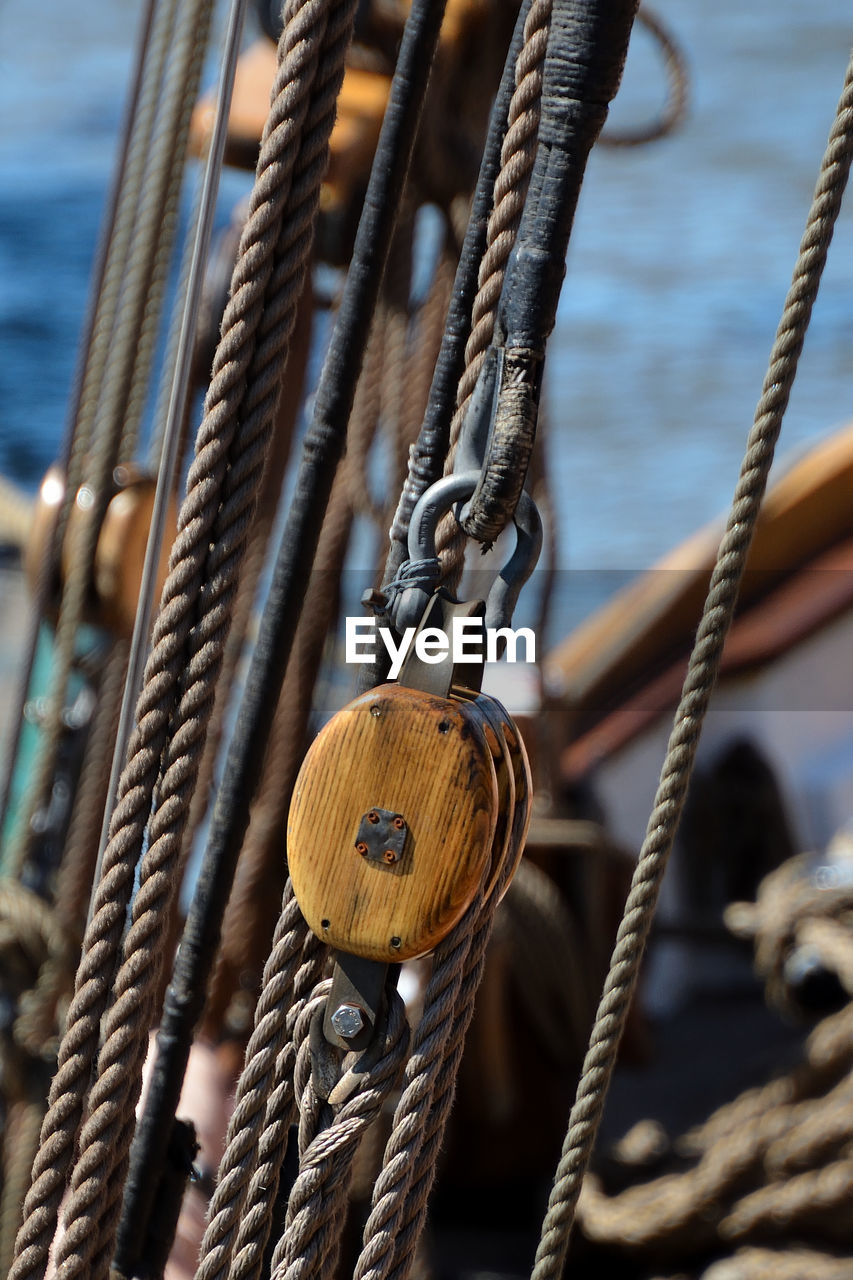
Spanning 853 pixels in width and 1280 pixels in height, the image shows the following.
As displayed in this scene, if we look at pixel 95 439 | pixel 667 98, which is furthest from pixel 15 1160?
pixel 667 98

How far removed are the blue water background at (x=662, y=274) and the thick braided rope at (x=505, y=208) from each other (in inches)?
229

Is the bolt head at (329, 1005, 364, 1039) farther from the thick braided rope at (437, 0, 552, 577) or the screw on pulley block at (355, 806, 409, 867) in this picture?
the thick braided rope at (437, 0, 552, 577)

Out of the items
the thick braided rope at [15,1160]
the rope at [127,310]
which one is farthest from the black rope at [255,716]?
the rope at [127,310]

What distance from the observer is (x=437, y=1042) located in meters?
0.47

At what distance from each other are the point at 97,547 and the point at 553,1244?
0.81 meters

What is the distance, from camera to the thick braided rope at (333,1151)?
48 cm

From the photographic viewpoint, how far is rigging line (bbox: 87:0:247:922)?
0.63 metres

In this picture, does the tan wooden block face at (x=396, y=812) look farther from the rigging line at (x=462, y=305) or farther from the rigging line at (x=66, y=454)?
the rigging line at (x=66, y=454)

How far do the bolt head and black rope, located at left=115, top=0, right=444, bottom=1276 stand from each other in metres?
0.16

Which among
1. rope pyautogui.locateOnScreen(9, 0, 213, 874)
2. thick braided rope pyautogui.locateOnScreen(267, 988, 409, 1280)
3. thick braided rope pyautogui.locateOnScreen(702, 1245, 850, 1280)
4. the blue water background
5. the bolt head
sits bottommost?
thick braided rope pyautogui.locateOnScreen(702, 1245, 850, 1280)

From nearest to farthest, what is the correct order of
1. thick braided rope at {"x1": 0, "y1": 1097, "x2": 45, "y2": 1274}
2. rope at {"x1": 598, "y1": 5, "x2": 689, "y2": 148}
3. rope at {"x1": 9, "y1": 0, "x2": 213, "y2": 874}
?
thick braided rope at {"x1": 0, "y1": 1097, "x2": 45, "y2": 1274}, rope at {"x1": 9, "y1": 0, "x2": 213, "y2": 874}, rope at {"x1": 598, "y1": 5, "x2": 689, "y2": 148}

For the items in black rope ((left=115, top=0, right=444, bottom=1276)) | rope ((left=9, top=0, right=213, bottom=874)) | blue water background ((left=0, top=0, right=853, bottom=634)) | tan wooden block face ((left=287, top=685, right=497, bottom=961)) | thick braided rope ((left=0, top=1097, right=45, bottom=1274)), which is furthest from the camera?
blue water background ((left=0, top=0, right=853, bottom=634))

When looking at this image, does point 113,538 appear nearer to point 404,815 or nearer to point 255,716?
point 255,716

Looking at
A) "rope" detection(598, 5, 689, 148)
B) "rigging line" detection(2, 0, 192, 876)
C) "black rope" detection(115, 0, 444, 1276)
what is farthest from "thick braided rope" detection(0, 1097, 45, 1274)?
"rope" detection(598, 5, 689, 148)
